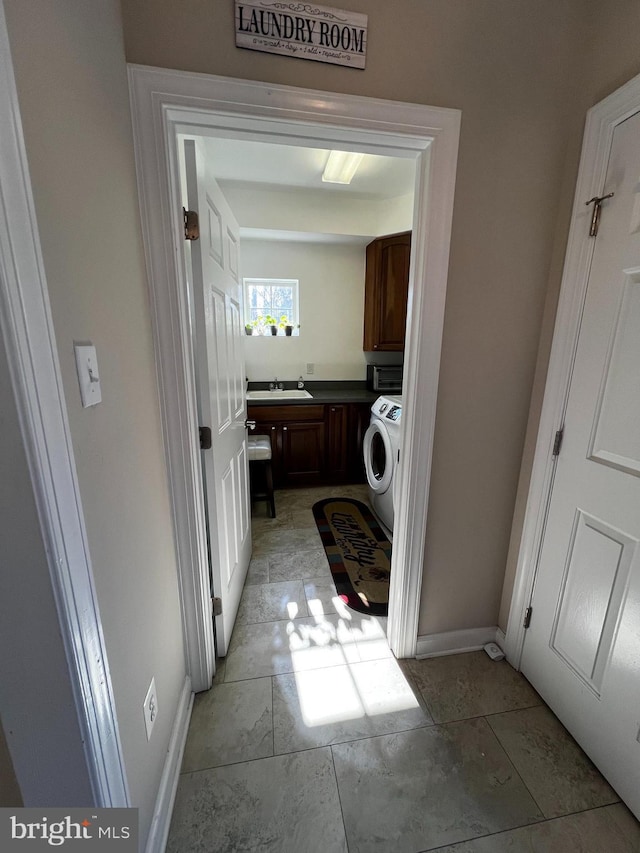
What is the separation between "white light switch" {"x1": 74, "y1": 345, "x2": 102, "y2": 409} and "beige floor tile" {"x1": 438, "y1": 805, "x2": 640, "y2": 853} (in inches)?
57.6

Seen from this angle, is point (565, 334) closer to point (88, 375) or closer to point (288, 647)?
point (88, 375)

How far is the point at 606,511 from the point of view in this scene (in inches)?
42.0

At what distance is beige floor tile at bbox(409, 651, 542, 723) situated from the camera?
130 centimetres

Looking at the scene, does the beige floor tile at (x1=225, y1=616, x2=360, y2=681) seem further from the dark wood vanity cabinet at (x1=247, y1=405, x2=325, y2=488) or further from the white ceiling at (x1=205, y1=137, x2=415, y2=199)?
the white ceiling at (x1=205, y1=137, x2=415, y2=199)

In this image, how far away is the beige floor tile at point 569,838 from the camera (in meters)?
0.93

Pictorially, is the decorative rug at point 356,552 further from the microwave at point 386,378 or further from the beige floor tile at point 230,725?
the microwave at point 386,378

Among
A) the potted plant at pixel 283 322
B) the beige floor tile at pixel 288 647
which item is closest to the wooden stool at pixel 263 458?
the beige floor tile at pixel 288 647

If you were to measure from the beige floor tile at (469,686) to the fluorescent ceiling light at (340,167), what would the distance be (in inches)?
109

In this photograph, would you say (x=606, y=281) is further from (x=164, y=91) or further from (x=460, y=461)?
(x=164, y=91)

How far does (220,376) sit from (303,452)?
1.84 meters

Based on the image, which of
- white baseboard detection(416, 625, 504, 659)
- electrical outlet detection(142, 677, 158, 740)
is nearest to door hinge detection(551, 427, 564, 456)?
white baseboard detection(416, 625, 504, 659)

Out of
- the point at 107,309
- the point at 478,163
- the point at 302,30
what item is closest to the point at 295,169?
the point at 302,30

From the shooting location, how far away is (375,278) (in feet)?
10.2

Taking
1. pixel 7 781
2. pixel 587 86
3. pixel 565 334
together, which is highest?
pixel 587 86
